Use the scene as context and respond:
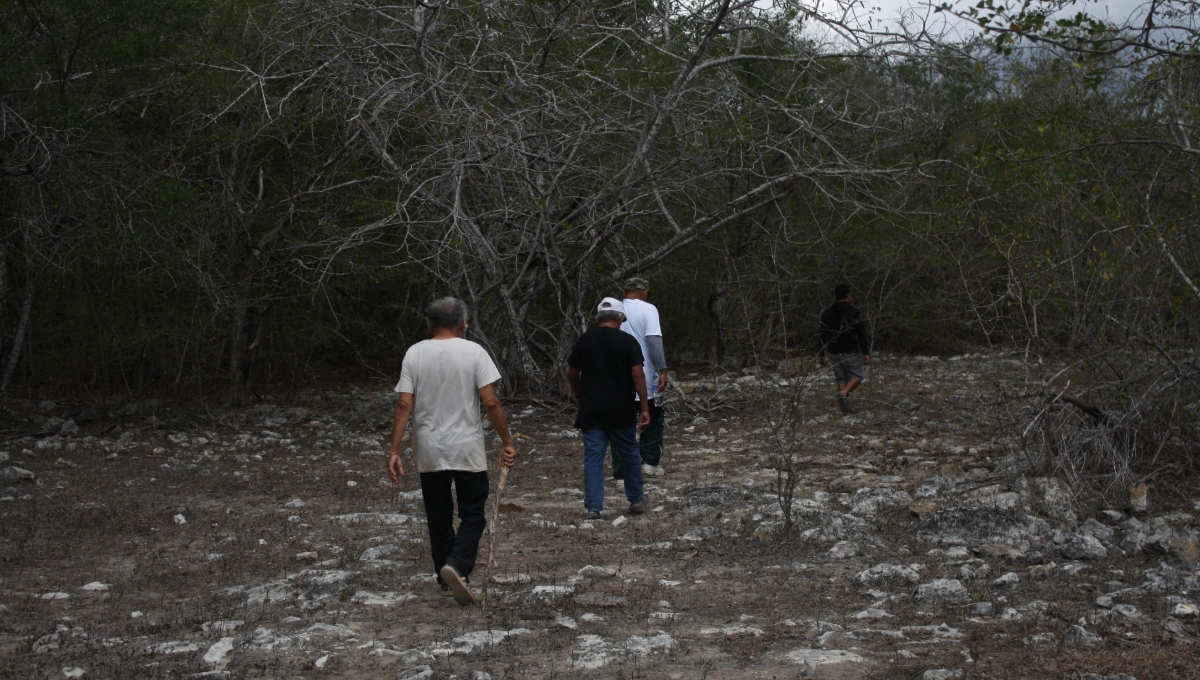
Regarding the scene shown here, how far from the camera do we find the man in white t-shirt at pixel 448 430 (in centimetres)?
575

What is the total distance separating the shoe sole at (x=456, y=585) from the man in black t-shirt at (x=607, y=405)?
8.31 ft

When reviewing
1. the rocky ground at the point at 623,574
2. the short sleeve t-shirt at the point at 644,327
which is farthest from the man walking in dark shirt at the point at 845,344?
the short sleeve t-shirt at the point at 644,327

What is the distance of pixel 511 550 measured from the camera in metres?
6.93

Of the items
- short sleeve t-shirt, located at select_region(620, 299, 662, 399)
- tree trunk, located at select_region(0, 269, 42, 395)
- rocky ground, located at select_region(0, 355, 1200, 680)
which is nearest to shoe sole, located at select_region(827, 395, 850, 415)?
rocky ground, located at select_region(0, 355, 1200, 680)

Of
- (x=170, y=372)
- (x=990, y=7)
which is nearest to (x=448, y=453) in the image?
(x=990, y=7)

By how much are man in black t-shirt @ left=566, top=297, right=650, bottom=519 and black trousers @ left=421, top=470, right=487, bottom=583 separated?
2112 millimetres

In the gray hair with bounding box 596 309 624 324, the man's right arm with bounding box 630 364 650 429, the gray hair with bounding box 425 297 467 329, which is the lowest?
the man's right arm with bounding box 630 364 650 429

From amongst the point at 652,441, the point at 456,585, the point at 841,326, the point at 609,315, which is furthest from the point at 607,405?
the point at 841,326

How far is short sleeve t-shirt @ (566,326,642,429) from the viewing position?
312 inches

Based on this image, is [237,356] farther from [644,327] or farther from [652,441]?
[644,327]

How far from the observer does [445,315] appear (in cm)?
595

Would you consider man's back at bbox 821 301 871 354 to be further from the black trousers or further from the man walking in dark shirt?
the black trousers

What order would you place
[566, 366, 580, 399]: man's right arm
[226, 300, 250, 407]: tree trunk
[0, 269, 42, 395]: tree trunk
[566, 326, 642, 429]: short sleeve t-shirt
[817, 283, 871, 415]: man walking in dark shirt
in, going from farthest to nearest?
[226, 300, 250, 407]: tree trunk, [817, 283, 871, 415]: man walking in dark shirt, [0, 269, 42, 395]: tree trunk, [566, 366, 580, 399]: man's right arm, [566, 326, 642, 429]: short sleeve t-shirt

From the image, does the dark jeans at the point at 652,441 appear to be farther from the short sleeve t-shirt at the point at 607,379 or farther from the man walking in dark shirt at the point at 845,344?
the man walking in dark shirt at the point at 845,344
